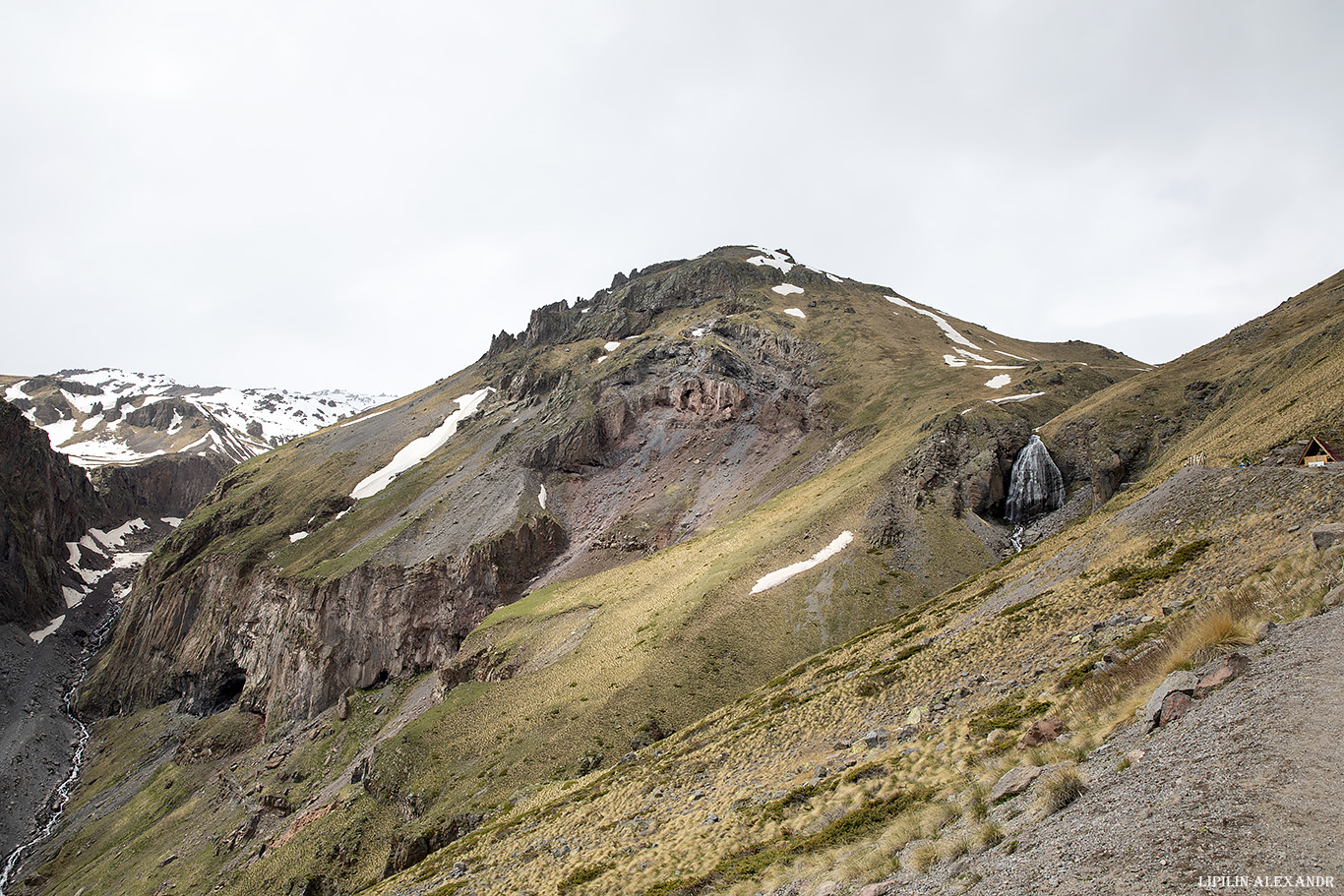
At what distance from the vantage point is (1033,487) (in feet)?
159

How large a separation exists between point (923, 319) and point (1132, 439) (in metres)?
84.9

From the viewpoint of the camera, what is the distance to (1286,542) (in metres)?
16.6

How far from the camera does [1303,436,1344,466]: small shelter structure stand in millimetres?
21609

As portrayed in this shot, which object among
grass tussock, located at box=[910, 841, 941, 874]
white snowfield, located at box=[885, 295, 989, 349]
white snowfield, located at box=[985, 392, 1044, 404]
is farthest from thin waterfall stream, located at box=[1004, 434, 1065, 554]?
white snowfield, located at box=[885, 295, 989, 349]

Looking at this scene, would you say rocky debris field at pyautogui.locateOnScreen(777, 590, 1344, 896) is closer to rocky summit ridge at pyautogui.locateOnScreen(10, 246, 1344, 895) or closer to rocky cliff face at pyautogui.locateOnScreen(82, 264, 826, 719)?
rocky summit ridge at pyautogui.locateOnScreen(10, 246, 1344, 895)

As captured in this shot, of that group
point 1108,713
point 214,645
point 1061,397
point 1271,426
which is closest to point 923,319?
point 1061,397

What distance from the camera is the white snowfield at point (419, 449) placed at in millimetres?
97000

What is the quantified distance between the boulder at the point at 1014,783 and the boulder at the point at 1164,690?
7.34 ft

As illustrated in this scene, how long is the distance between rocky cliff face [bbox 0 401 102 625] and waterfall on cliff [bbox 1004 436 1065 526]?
14469 centimetres

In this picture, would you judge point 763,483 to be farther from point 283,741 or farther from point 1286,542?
point 283,741

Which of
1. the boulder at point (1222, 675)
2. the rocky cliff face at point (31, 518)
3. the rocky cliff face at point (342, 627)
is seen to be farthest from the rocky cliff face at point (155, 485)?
the boulder at point (1222, 675)

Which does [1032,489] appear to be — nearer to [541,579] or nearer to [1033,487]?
[1033,487]

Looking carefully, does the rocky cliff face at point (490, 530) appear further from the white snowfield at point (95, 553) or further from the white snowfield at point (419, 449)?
the white snowfield at point (95, 553)

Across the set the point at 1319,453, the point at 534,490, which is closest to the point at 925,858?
the point at 1319,453
